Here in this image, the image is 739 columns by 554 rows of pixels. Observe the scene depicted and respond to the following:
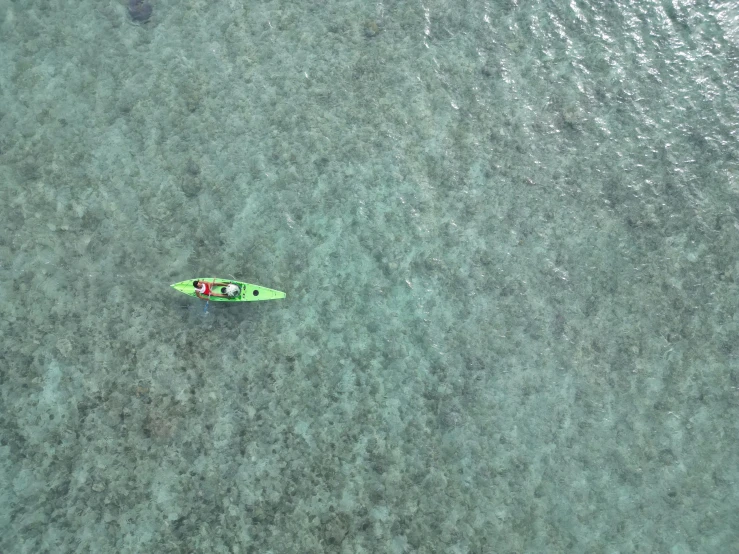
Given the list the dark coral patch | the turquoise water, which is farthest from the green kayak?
the dark coral patch

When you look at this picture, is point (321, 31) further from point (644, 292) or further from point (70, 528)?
point (70, 528)

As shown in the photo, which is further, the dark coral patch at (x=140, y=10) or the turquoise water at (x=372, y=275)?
the dark coral patch at (x=140, y=10)

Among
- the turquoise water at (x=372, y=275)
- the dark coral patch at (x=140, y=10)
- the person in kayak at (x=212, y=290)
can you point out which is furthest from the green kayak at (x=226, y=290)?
the dark coral patch at (x=140, y=10)

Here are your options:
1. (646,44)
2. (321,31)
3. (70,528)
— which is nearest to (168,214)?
(321,31)

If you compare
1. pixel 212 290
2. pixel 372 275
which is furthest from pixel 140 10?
pixel 372 275

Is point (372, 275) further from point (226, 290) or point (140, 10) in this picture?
point (140, 10)

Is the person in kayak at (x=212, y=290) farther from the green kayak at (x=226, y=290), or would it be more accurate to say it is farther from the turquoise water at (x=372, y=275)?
the turquoise water at (x=372, y=275)

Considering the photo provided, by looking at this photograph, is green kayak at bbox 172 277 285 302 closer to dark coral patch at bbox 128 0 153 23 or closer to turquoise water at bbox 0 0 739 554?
turquoise water at bbox 0 0 739 554
